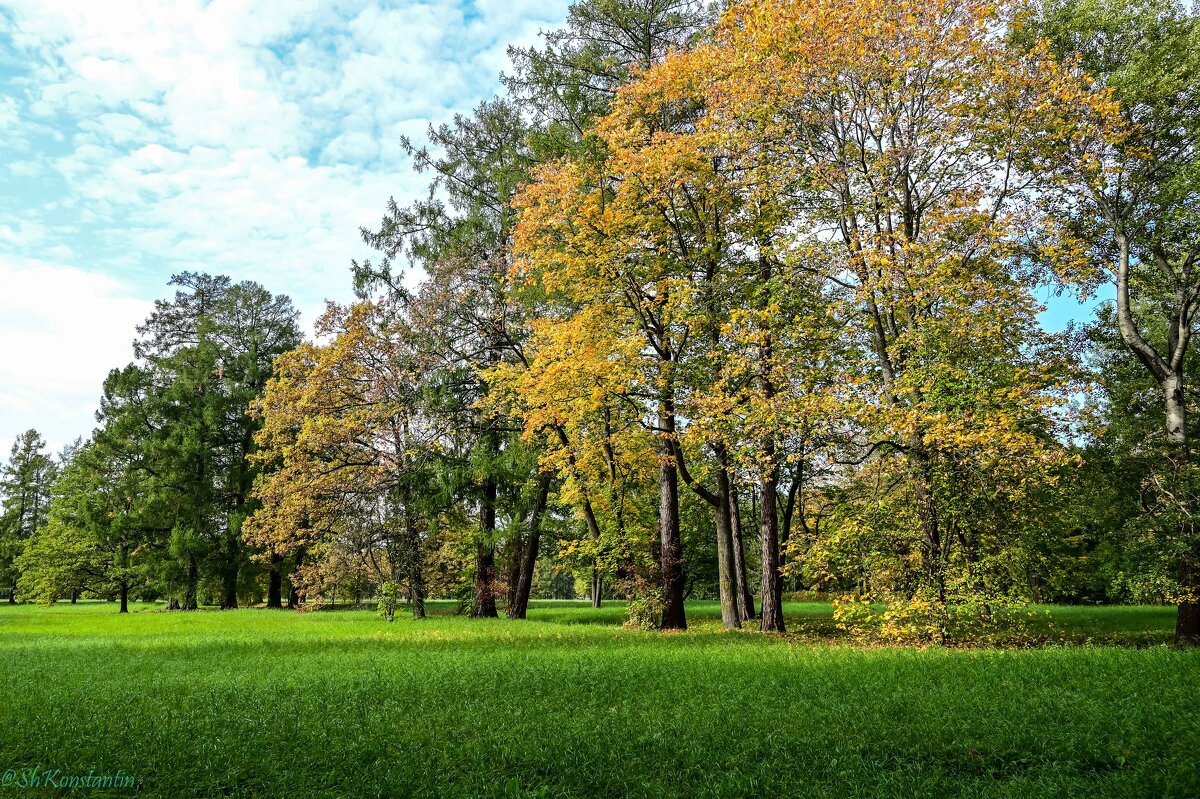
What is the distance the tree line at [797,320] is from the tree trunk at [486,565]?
0.52 ft

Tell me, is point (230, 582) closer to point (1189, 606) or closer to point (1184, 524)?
point (1189, 606)

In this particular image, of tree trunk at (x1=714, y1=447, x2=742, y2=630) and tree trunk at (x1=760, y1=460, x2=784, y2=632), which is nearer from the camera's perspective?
tree trunk at (x1=760, y1=460, x2=784, y2=632)

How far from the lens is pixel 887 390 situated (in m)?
13.8

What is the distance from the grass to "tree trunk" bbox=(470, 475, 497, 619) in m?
13.9

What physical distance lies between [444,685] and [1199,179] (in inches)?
708

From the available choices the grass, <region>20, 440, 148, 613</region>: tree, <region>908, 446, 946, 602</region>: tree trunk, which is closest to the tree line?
<region>908, 446, 946, 602</region>: tree trunk

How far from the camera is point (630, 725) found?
7191 millimetres

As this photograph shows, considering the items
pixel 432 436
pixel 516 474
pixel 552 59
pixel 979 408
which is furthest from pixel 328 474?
pixel 979 408

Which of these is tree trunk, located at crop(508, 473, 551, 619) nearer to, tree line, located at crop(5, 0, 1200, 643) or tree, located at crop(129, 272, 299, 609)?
tree line, located at crop(5, 0, 1200, 643)

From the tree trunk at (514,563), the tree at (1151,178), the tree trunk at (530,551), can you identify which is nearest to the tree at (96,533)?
the tree trunk at (514,563)

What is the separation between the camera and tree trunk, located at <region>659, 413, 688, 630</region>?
19.4 meters

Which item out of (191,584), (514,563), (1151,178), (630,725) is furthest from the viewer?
(191,584)

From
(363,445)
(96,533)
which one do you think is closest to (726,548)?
(363,445)

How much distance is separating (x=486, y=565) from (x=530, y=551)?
2389 millimetres
